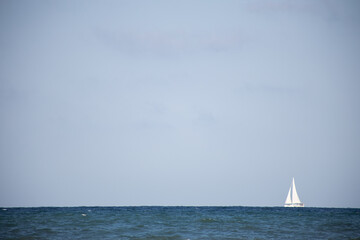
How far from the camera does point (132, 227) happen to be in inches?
1507

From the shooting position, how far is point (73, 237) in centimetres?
3055

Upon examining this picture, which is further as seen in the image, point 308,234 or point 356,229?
point 356,229

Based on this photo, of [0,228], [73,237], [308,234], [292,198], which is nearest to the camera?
[73,237]

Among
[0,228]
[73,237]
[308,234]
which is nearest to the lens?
[73,237]

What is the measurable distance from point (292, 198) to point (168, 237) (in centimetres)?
10105

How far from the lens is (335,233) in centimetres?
3406

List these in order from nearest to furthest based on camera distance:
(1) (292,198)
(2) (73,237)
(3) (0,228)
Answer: (2) (73,237) < (3) (0,228) < (1) (292,198)

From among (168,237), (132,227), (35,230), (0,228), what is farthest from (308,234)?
(0,228)

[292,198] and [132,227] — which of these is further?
Answer: [292,198]

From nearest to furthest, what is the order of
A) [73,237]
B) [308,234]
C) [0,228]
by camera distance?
1. [73,237]
2. [308,234]
3. [0,228]

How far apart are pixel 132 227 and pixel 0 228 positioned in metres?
11.6

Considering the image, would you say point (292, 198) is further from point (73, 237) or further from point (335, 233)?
point (73, 237)

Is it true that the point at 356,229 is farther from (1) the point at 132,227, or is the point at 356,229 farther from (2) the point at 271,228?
(1) the point at 132,227

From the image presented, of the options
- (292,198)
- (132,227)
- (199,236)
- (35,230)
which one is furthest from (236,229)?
(292,198)
